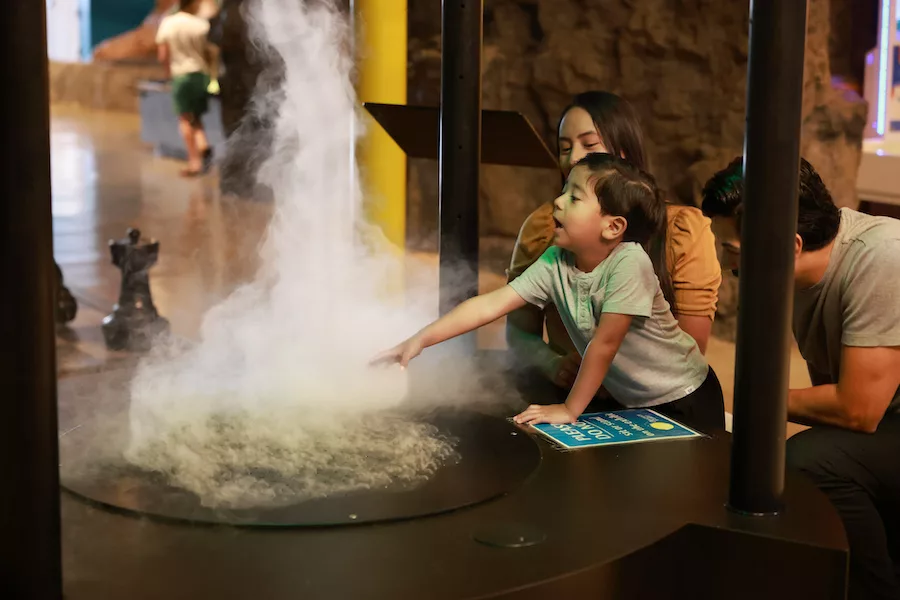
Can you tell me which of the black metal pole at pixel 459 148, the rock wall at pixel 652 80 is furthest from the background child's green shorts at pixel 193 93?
the black metal pole at pixel 459 148

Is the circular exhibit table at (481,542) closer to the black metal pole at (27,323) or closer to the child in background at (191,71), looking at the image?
the black metal pole at (27,323)

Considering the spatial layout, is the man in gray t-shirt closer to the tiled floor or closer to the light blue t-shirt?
the light blue t-shirt

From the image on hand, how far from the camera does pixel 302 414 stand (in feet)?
4.99

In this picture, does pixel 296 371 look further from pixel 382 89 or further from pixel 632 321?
pixel 382 89

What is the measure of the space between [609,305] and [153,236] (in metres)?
4.47

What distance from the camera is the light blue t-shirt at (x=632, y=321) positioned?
1.58m

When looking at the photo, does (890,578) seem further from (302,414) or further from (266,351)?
(266,351)

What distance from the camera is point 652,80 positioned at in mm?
4367

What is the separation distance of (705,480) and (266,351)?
2.66 feet

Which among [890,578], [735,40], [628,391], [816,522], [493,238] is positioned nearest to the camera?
[816,522]

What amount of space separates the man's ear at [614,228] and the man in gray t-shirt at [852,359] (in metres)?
0.14

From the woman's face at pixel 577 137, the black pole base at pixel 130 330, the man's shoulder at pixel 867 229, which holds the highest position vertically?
the woman's face at pixel 577 137

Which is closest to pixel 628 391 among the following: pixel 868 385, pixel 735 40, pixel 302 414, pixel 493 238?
pixel 868 385

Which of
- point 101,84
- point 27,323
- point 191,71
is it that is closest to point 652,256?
point 27,323
